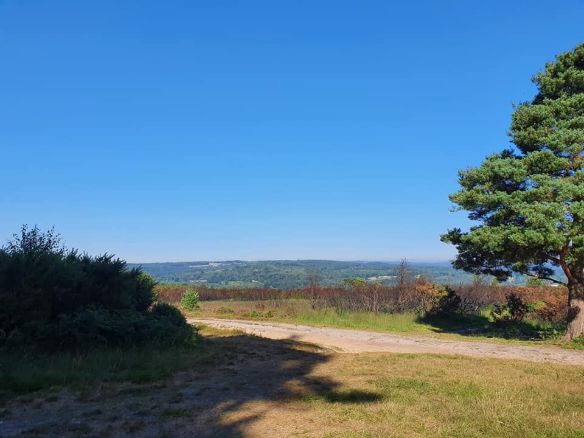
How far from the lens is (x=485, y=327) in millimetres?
21531

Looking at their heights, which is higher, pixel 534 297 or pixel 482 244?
pixel 482 244

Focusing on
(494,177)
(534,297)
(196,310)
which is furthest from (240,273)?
(494,177)

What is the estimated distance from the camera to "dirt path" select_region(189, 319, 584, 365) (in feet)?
42.4

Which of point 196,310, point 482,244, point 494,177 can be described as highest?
point 494,177

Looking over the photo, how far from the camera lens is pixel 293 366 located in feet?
32.0

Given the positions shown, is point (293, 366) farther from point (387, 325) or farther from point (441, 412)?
point (387, 325)

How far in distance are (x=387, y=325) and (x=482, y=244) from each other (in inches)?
310

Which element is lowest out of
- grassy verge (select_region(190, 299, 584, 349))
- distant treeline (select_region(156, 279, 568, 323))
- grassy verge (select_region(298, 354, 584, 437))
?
grassy verge (select_region(190, 299, 584, 349))

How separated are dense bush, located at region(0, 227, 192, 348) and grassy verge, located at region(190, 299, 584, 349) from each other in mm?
10942

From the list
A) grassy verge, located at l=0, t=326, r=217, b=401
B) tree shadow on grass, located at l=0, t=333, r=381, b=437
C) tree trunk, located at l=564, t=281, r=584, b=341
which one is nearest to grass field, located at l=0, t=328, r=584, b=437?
tree shadow on grass, located at l=0, t=333, r=381, b=437

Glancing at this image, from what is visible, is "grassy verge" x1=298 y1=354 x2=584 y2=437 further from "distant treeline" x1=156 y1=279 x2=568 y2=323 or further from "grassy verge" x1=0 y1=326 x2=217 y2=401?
"distant treeline" x1=156 y1=279 x2=568 y2=323

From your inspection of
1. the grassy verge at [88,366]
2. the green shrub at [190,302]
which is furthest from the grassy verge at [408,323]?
the grassy verge at [88,366]

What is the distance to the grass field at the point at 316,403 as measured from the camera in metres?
5.45

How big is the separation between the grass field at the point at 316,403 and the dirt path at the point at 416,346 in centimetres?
312
